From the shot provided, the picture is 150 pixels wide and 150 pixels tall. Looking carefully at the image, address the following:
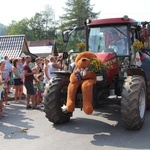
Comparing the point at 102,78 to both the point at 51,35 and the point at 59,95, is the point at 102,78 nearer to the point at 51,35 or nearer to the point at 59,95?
the point at 59,95

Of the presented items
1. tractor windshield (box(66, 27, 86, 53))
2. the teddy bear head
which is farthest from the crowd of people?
the teddy bear head

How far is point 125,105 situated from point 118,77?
1.36 m

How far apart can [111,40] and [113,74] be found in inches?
33.4

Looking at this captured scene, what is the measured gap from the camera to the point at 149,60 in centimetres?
836

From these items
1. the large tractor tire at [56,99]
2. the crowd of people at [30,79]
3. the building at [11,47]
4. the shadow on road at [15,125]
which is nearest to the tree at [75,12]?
the building at [11,47]

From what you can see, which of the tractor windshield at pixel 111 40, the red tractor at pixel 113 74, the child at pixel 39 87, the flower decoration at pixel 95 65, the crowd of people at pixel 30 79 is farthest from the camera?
the child at pixel 39 87

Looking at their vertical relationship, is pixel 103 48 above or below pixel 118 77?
above

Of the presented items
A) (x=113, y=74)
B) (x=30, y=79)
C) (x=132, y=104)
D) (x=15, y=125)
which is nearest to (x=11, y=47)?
(x=30, y=79)

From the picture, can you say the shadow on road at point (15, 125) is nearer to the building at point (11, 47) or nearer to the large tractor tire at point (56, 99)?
the large tractor tire at point (56, 99)

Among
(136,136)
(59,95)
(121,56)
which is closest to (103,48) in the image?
(121,56)

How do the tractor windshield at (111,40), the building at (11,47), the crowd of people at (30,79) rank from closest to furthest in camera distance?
1. the tractor windshield at (111,40)
2. the crowd of people at (30,79)
3. the building at (11,47)

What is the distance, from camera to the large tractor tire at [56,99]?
698 centimetres

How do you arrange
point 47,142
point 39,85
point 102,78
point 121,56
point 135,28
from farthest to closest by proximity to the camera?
point 39,85
point 135,28
point 121,56
point 102,78
point 47,142

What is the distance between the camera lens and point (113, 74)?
24.4 feet
